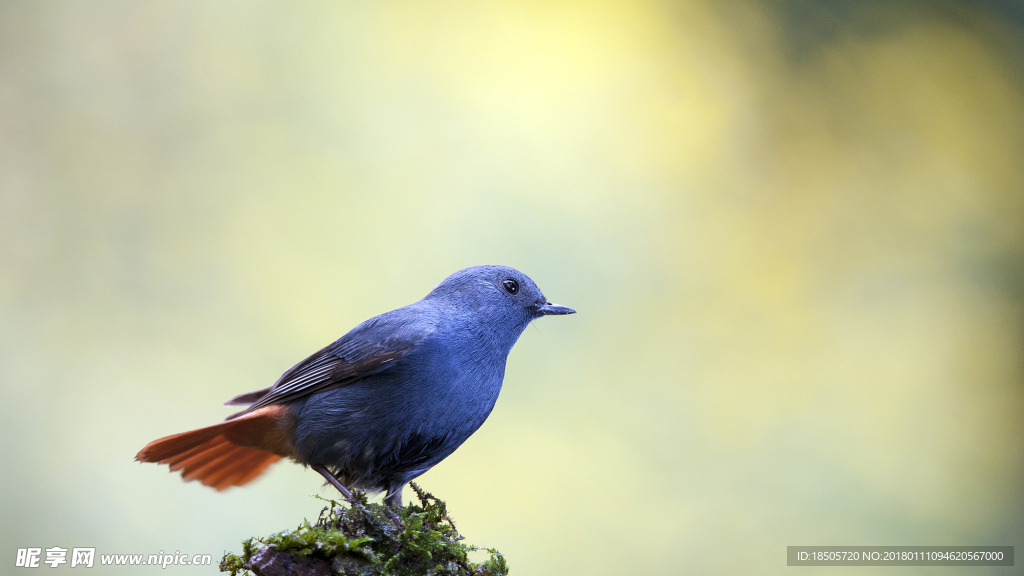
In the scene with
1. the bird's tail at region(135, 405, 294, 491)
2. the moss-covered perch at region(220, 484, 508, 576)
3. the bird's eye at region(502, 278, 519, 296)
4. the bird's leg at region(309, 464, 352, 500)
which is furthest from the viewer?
the bird's eye at region(502, 278, 519, 296)

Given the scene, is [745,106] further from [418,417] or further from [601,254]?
[418,417]

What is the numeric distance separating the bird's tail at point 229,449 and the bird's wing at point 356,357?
0.34ft

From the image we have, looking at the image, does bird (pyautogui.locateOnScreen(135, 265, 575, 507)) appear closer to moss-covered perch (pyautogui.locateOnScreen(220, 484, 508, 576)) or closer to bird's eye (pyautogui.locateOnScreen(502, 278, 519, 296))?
bird's eye (pyautogui.locateOnScreen(502, 278, 519, 296))

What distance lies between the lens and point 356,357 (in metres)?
3.02

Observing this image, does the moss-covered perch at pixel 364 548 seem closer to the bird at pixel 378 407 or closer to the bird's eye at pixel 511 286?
the bird at pixel 378 407

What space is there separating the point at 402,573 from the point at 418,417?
1.93 feet

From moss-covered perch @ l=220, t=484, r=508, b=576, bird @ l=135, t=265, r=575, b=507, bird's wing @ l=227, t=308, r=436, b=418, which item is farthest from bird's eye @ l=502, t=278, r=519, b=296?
moss-covered perch @ l=220, t=484, r=508, b=576

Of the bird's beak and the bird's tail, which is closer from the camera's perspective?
the bird's tail

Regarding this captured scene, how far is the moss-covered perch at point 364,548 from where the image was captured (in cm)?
238

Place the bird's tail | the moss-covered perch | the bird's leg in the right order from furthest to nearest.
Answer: the bird's tail → the bird's leg → the moss-covered perch

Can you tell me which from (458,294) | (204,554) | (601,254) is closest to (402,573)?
(458,294)

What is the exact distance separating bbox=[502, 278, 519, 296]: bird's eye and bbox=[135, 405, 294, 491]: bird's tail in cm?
110

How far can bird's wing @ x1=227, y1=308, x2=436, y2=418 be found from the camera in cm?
296

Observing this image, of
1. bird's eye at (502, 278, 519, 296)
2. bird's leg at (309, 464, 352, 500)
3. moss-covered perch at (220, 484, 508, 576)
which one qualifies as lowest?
moss-covered perch at (220, 484, 508, 576)
